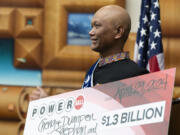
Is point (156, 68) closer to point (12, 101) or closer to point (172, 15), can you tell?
point (172, 15)

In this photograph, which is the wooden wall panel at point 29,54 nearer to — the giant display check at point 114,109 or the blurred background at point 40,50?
the blurred background at point 40,50

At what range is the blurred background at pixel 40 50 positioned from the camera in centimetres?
345

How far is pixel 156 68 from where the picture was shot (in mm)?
2869

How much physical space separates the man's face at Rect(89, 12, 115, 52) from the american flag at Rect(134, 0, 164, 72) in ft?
2.85

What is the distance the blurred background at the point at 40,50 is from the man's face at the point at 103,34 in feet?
4.33

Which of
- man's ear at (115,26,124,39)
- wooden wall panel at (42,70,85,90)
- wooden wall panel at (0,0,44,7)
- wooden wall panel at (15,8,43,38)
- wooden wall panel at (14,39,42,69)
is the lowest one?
wooden wall panel at (42,70,85,90)

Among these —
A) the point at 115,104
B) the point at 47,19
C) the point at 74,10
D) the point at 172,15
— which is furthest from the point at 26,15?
the point at 115,104

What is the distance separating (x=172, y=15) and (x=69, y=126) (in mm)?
1687

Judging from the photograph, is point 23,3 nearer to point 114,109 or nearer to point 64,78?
point 64,78

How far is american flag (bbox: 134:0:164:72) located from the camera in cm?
288

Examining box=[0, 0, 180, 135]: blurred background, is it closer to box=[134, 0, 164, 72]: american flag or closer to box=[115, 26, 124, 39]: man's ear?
box=[134, 0, 164, 72]: american flag

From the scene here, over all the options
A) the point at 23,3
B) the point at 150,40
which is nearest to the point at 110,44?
the point at 150,40

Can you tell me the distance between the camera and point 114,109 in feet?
5.70

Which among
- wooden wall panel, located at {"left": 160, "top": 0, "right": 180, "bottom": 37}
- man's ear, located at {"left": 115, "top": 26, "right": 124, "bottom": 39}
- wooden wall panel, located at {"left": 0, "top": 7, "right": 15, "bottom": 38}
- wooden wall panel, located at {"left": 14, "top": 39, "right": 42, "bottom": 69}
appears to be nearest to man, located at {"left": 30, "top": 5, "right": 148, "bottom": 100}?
man's ear, located at {"left": 115, "top": 26, "right": 124, "bottom": 39}
